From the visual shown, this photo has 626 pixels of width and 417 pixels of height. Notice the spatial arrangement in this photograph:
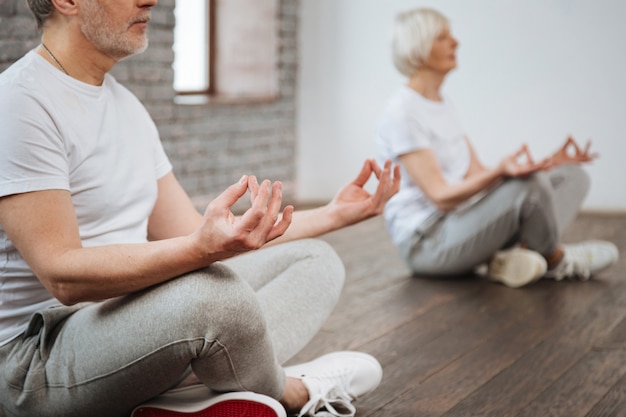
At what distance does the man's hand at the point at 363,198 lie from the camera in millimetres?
1752

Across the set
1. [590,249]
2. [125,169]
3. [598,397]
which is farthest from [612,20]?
[125,169]

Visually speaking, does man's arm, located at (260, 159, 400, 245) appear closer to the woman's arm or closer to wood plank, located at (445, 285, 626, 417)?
wood plank, located at (445, 285, 626, 417)

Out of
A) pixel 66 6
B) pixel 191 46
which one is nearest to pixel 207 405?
pixel 66 6

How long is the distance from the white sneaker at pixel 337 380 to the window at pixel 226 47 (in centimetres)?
294

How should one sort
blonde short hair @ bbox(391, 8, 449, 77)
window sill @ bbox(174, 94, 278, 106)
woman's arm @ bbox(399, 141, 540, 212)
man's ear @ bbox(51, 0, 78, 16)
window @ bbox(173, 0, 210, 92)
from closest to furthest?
man's ear @ bbox(51, 0, 78, 16) < woman's arm @ bbox(399, 141, 540, 212) < blonde short hair @ bbox(391, 8, 449, 77) < window sill @ bbox(174, 94, 278, 106) < window @ bbox(173, 0, 210, 92)

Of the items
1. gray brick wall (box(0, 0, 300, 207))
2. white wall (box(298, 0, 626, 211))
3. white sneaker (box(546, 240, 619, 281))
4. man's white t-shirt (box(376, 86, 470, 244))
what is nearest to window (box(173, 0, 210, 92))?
gray brick wall (box(0, 0, 300, 207))

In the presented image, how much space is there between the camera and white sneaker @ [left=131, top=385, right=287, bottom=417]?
61.3 inches

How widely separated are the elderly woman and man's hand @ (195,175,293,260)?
5.57 ft

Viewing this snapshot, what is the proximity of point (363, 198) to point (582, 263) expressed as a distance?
1.61m

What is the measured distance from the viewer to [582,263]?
3.19 m

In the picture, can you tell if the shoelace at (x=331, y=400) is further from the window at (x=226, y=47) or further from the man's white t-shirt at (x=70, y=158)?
the window at (x=226, y=47)

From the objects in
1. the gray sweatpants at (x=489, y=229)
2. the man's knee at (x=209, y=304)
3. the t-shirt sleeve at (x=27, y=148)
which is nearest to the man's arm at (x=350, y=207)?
the man's knee at (x=209, y=304)

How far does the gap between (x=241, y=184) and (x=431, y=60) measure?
188 cm

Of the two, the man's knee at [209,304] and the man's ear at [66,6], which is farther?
the man's ear at [66,6]
